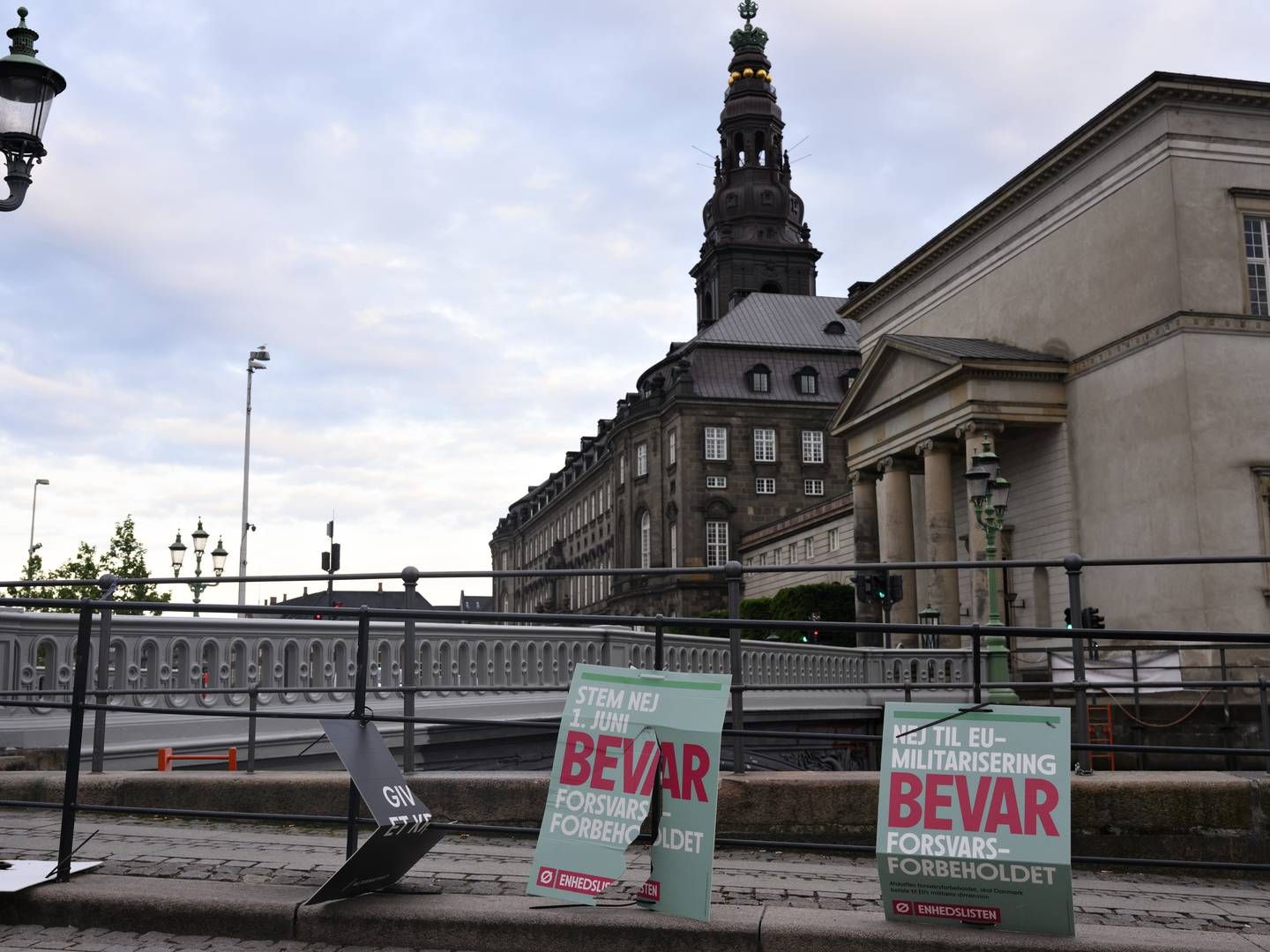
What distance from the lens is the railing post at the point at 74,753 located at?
6.48 meters

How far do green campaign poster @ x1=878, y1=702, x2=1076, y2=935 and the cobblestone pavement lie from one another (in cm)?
108

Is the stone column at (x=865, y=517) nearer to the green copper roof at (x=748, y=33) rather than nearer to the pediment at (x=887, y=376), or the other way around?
the pediment at (x=887, y=376)

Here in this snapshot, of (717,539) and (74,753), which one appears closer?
(74,753)

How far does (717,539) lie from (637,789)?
76412 millimetres

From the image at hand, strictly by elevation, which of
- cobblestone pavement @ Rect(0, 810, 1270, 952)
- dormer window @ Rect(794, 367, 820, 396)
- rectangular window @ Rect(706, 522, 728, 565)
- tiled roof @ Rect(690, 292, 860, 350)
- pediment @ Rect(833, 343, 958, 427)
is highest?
tiled roof @ Rect(690, 292, 860, 350)

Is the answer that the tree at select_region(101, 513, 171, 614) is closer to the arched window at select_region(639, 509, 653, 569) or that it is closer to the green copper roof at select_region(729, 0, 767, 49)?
the arched window at select_region(639, 509, 653, 569)

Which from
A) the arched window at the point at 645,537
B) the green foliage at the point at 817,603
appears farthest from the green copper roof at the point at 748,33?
the green foliage at the point at 817,603

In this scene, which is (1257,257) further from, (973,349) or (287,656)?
(287,656)

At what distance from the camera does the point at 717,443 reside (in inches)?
3255

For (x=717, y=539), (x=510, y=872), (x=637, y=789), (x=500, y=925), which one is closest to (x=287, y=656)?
(x=510, y=872)

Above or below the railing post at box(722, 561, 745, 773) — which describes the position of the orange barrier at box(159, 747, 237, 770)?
below

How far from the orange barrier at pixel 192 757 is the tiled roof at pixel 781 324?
239 feet

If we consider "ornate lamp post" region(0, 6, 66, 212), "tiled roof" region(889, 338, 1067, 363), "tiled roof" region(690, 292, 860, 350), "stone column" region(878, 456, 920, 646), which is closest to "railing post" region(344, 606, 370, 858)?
"ornate lamp post" region(0, 6, 66, 212)

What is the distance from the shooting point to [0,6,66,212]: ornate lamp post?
10.1 metres
